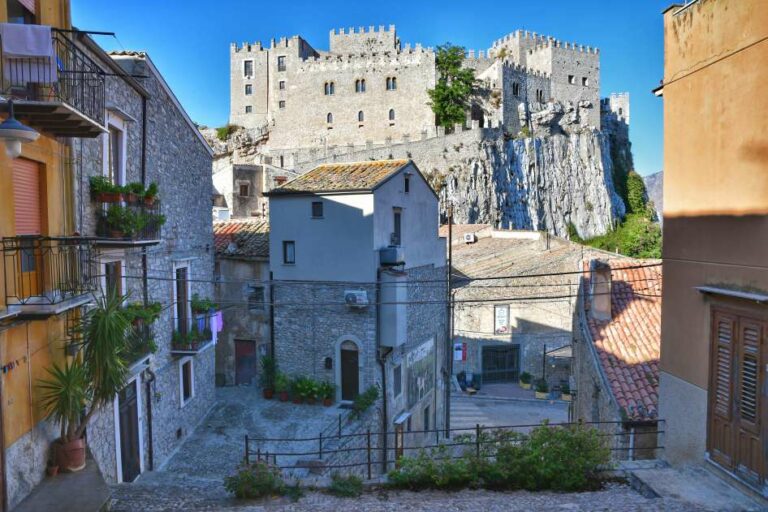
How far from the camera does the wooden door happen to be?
10.7m

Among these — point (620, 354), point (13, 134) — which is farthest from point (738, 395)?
A: point (13, 134)

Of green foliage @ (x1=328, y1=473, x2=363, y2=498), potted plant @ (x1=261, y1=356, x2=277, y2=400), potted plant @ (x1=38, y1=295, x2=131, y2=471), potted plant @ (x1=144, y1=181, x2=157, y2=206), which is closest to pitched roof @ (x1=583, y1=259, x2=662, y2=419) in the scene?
green foliage @ (x1=328, y1=473, x2=363, y2=498)

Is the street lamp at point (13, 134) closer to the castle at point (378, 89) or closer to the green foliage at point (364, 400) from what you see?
the green foliage at point (364, 400)

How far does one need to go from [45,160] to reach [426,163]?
146ft

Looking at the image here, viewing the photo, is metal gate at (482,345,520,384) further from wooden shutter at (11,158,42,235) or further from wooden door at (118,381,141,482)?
wooden shutter at (11,158,42,235)

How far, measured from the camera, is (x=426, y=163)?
50812 millimetres

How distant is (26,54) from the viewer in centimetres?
645

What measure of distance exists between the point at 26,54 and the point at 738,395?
9977 millimetres

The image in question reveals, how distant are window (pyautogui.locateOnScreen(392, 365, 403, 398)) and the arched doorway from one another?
52.2 inches

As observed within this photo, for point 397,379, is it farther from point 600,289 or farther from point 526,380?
point 526,380

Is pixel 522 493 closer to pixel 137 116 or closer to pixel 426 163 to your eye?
pixel 137 116

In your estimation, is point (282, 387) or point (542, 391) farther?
point (542, 391)

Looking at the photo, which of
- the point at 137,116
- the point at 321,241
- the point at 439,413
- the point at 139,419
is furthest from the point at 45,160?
the point at 439,413

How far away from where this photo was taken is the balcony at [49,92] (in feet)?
21.7
